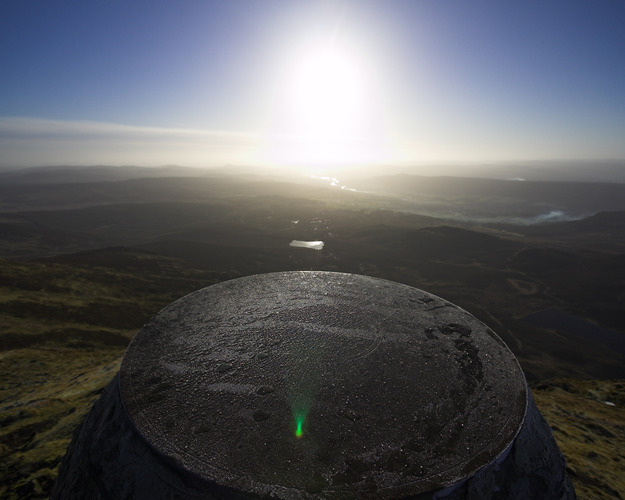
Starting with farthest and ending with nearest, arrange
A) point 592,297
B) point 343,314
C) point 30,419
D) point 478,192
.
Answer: point 478,192, point 592,297, point 30,419, point 343,314

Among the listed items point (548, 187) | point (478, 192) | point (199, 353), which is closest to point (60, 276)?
point (199, 353)

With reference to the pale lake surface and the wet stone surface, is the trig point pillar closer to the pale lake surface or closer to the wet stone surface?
the wet stone surface

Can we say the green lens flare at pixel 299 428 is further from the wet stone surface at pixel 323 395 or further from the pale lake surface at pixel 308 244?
the pale lake surface at pixel 308 244

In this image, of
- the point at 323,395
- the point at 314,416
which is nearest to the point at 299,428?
the point at 314,416

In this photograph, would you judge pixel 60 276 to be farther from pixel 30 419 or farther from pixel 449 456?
pixel 449 456

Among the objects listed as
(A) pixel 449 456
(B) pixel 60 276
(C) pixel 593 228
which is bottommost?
(C) pixel 593 228

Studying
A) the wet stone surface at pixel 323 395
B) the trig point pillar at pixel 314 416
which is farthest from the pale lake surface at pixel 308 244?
the trig point pillar at pixel 314 416

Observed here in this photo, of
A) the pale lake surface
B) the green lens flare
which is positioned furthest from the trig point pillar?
the pale lake surface
